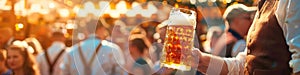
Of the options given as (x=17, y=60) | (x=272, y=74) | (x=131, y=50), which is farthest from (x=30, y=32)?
(x=272, y=74)

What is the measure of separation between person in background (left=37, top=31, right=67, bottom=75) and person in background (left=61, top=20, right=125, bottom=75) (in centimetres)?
12

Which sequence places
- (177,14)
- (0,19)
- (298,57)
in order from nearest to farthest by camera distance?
(298,57), (177,14), (0,19)

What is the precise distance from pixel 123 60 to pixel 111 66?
11cm

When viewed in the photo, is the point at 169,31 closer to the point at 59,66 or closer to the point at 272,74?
the point at 272,74

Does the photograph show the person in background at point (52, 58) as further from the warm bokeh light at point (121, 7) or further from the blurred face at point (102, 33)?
the warm bokeh light at point (121, 7)

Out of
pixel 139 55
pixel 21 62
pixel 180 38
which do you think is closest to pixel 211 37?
pixel 139 55

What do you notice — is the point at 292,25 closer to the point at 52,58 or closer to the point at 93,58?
the point at 93,58

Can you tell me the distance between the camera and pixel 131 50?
359 cm

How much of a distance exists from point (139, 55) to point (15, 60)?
92 centimetres

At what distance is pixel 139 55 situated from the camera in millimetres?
3514

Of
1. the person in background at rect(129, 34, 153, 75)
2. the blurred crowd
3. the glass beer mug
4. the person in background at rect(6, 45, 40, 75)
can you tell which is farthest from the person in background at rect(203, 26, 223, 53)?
the glass beer mug

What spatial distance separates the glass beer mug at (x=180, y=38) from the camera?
A: 5.55ft

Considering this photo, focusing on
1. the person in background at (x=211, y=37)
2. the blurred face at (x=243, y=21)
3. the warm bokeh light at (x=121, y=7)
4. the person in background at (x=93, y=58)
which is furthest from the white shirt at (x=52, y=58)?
the blurred face at (x=243, y=21)

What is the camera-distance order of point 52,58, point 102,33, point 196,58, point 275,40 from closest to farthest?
point 275,40 → point 196,58 → point 102,33 → point 52,58
